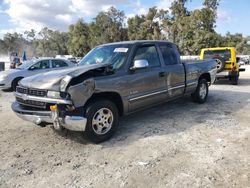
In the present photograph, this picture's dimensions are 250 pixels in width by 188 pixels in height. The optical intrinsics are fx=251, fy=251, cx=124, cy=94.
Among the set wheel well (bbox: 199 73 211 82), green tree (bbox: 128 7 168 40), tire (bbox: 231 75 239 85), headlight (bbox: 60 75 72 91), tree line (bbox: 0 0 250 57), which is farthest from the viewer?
green tree (bbox: 128 7 168 40)

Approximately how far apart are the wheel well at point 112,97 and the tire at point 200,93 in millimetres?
3289

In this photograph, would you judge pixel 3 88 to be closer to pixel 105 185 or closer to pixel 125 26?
pixel 105 185

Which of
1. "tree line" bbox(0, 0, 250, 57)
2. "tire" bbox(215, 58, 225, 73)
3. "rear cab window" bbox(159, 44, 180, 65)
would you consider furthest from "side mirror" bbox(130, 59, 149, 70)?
"tree line" bbox(0, 0, 250, 57)

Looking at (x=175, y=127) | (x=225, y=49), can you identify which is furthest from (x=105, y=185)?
(x=225, y=49)

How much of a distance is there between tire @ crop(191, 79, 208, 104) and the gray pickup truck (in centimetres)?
137

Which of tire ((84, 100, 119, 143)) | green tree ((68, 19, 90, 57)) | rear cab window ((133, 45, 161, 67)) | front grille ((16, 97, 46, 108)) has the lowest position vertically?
tire ((84, 100, 119, 143))

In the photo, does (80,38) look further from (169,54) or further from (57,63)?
(169,54)

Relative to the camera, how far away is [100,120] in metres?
4.52

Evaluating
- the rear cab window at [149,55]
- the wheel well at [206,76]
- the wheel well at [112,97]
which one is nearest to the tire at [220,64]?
the wheel well at [206,76]

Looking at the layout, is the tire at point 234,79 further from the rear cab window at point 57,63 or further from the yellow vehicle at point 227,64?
the rear cab window at point 57,63

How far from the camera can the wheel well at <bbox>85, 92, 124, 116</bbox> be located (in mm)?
4438

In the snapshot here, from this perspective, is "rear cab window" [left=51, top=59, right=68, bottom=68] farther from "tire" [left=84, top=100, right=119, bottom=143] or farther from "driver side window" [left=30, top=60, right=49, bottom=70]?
"tire" [left=84, top=100, right=119, bottom=143]

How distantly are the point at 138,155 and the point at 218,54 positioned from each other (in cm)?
961

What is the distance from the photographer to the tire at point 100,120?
431cm
